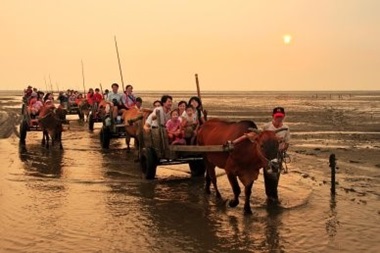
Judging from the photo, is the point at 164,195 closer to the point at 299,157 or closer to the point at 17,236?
the point at 17,236

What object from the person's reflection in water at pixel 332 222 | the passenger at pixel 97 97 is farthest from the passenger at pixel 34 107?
the person's reflection in water at pixel 332 222

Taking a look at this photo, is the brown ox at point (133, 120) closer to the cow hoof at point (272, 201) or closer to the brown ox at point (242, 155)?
the brown ox at point (242, 155)

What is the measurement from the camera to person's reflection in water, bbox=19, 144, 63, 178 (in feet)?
42.1

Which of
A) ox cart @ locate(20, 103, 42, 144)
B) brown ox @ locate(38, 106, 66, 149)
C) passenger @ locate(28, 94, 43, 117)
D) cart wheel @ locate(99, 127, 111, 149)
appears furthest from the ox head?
passenger @ locate(28, 94, 43, 117)

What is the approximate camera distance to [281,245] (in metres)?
6.93

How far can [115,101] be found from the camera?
1814 centimetres

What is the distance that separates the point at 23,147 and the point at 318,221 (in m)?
13.0

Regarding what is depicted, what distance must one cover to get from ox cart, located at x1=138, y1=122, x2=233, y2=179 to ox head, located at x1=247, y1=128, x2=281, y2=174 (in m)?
2.48

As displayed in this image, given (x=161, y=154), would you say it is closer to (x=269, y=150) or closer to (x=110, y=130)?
(x=269, y=150)

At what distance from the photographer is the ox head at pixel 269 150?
7.85 meters

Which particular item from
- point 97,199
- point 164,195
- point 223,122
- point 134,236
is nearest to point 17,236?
point 134,236

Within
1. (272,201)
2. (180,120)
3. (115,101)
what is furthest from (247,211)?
(115,101)

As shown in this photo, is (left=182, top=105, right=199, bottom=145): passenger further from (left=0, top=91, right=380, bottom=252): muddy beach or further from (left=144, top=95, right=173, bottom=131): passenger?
(left=0, top=91, right=380, bottom=252): muddy beach

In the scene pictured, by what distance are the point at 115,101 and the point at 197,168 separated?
650 centimetres
